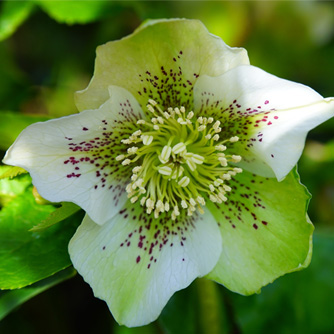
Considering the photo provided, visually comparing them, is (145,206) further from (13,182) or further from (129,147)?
(13,182)

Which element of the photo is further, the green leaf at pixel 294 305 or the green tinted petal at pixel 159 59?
the green leaf at pixel 294 305

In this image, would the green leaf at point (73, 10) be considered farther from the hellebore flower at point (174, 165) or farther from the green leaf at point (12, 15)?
the hellebore flower at point (174, 165)

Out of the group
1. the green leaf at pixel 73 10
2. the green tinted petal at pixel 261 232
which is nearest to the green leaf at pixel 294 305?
the green tinted petal at pixel 261 232

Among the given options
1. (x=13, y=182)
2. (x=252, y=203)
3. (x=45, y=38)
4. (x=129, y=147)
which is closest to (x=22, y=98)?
(x=45, y=38)

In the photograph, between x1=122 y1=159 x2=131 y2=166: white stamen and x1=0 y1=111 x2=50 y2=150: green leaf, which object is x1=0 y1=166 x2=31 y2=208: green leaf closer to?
x1=0 y1=111 x2=50 y2=150: green leaf

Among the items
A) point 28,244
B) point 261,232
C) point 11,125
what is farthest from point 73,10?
point 261,232

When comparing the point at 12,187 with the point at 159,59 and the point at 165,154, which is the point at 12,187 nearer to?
the point at 165,154
